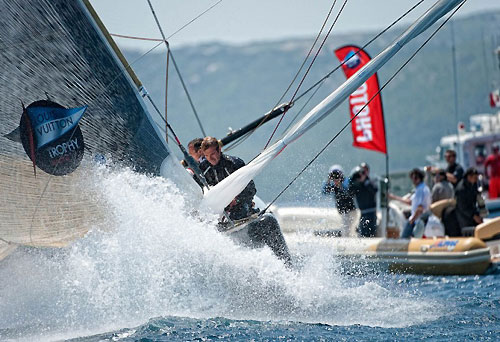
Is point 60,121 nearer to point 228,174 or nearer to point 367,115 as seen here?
point 228,174

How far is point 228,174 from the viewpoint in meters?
7.71

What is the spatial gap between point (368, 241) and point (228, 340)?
6.57 m

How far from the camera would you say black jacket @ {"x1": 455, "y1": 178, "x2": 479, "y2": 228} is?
489 inches

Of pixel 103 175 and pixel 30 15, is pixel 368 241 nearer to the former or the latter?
pixel 103 175

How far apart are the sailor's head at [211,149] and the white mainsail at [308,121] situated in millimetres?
479

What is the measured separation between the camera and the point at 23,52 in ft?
21.1

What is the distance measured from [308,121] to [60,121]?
2193 millimetres

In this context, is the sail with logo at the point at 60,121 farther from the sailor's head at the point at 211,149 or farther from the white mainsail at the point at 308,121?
the sailor's head at the point at 211,149

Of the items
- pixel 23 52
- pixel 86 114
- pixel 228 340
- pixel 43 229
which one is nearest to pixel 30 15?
pixel 23 52

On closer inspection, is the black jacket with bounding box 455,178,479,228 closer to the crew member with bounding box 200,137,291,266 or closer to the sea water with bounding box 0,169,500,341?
the sea water with bounding box 0,169,500,341

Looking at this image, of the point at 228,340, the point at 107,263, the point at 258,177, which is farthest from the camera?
the point at 258,177

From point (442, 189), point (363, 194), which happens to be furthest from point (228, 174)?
point (442, 189)

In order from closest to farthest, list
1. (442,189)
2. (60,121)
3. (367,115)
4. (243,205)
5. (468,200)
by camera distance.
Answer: (60,121), (243,205), (468,200), (442,189), (367,115)

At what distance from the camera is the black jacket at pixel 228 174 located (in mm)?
7684
